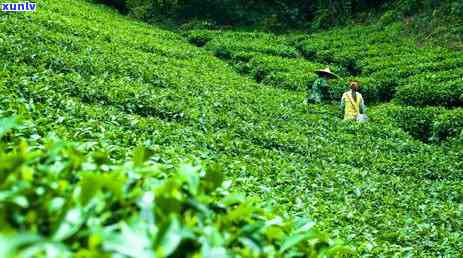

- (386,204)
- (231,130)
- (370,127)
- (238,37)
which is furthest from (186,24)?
(386,204)

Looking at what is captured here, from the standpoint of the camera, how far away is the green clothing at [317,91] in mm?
14984

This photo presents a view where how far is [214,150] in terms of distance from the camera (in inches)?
322

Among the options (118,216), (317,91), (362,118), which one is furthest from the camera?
(317,91)

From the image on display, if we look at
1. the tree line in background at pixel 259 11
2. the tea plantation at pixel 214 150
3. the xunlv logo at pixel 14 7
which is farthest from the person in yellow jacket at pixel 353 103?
the tree line in background at pixel 259 11

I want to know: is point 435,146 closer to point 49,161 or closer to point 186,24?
point 49,161

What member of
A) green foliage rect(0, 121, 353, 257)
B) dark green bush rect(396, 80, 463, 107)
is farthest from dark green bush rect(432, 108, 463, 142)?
Answer: green foliage rect(0, 121, 353, 257)

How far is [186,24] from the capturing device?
27156 millimetres

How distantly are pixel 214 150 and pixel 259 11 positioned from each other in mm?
22025

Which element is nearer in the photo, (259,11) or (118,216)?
(118,216)

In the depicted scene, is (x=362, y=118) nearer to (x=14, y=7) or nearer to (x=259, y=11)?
(x=14, y=7)

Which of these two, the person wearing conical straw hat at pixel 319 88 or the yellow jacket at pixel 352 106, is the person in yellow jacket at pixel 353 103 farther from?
the person wearing conical straw hat at pixel 319 88

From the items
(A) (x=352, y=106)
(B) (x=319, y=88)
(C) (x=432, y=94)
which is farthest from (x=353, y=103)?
(C) (x=432, y=94)

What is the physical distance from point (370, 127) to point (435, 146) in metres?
1.34

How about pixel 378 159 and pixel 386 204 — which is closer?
Result: pixel 386 204
